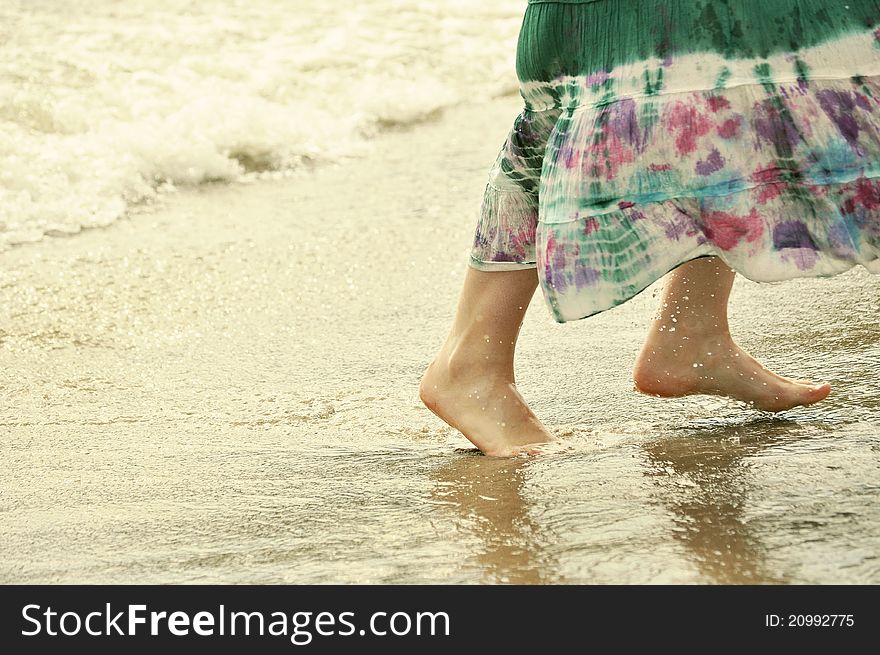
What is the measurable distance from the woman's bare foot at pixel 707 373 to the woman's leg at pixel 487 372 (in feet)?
0.86

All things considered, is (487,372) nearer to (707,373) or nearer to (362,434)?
(362,434)

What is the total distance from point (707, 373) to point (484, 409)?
422mm

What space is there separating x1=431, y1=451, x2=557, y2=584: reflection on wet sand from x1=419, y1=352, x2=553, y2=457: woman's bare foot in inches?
1.8

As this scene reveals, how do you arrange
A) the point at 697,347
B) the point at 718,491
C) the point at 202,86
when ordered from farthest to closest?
1. the point at 202,86
2. the point at 697,347
3. the point at 718,491

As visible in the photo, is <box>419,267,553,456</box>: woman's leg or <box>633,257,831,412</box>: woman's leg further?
<box>633,257,831,412</box>: woman's leg

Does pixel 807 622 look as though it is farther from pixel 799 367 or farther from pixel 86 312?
pixel 86 312

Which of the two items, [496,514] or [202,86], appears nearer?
[496,514]

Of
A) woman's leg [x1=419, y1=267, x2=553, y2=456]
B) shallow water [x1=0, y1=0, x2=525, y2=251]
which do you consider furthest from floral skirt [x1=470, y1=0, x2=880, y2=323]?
shallow water [x1=0, y1=0, x2=525, y2=251]

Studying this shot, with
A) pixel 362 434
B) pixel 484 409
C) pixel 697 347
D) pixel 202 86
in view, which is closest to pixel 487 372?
pixel 484 409

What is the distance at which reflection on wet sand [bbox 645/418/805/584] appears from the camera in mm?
1394

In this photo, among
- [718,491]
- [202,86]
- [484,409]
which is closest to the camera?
A: [718,491]

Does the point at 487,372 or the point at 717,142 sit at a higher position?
the point at 717,142

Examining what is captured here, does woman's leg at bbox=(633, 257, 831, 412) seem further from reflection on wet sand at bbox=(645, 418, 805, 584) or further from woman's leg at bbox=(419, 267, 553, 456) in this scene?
woman's leg at bbox=(419, 267, 553, 456)

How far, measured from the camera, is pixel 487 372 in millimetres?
2100
